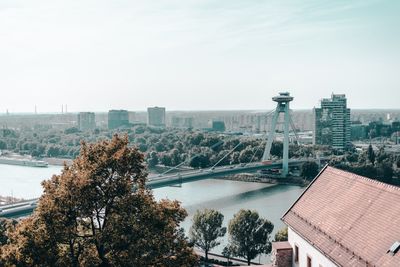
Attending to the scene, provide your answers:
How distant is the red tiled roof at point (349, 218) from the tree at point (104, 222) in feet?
6.18

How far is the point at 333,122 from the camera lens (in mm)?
49219

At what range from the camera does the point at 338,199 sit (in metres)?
7.04

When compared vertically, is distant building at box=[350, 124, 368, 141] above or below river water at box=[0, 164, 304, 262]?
above

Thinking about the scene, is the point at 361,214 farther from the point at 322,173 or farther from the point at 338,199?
the point at 322,173

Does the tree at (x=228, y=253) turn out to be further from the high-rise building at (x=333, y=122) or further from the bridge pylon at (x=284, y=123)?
the high-rise building at (x=333, y=122)

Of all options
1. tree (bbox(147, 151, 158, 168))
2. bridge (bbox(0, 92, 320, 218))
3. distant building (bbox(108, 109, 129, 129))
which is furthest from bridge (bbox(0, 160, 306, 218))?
distant building (bbox(108, 109, 129, 129))

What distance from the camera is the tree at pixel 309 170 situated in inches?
1204

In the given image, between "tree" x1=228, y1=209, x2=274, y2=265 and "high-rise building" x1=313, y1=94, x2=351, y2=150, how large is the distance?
35.8 m

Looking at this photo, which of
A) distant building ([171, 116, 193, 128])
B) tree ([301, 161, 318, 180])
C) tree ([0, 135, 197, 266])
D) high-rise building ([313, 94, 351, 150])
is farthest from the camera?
distant building ([171, 116, 193, 128])

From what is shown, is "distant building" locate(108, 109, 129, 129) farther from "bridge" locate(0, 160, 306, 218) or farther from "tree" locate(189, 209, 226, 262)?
"tree" locate(189, 209, 226, 262)

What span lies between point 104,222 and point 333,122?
150ft

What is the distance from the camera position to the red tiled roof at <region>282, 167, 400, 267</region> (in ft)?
18.4

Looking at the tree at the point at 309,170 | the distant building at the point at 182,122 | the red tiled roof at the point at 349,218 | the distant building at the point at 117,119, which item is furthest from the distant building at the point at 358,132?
the red tiled roof at the point at 349,218

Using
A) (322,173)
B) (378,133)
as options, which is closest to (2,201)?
(322,173)
